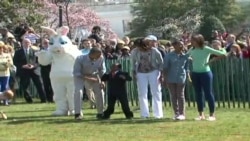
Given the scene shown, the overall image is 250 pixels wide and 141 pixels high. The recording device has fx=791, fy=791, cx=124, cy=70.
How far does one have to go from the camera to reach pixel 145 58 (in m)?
17.9

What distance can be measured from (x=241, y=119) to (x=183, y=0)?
162 feet

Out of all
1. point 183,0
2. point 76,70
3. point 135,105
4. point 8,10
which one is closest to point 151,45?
Result: point 76,70

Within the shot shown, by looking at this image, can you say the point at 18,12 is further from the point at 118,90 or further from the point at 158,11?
the point at 158,11

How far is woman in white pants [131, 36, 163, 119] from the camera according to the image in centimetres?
1784

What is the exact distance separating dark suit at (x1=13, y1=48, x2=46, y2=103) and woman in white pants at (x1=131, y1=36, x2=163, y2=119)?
→ 6.86 m

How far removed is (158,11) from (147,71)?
160 ft

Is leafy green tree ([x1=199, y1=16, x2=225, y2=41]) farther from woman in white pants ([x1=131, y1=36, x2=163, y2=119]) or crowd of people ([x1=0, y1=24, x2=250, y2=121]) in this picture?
woman in white pants ([x1=131, y1=36, x2=163, y2=119])

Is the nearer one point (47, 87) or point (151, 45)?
point (151, 45)

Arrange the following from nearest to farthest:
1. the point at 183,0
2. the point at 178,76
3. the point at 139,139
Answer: the point at 139,139 < the point at 178,76 < the point at 183,0

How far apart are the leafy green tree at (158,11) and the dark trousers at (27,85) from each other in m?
40.5

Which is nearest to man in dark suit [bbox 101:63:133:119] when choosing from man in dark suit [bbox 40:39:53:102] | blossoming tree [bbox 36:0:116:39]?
man in dark suit [bbox 40:39:53:102]

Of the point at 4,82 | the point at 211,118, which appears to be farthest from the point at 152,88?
the point at 4,82

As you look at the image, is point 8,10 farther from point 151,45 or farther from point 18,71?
point 151,45

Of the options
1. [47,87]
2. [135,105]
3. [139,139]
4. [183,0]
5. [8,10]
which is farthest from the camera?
[183,0]
